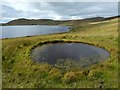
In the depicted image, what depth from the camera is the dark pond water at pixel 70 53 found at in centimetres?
3859

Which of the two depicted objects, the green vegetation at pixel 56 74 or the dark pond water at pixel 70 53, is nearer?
the green vegetation at pixel 56 74

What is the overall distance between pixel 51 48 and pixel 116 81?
18150mm

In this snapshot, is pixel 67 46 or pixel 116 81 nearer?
pixel 116 81

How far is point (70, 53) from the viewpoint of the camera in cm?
4234

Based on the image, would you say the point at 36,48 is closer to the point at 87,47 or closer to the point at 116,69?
the point at 87,47

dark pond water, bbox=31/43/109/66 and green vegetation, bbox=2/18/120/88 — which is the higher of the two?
dark pond water, bbox=31/43/109/66

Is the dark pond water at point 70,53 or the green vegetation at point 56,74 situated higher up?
the dark pond water at point 70,53

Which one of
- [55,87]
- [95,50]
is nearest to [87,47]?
[95,50]

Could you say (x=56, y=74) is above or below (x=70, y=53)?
below

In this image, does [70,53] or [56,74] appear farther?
[70,53]

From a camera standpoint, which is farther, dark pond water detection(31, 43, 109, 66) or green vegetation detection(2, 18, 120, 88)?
dark pond water detection(31, 43, 109, 66)

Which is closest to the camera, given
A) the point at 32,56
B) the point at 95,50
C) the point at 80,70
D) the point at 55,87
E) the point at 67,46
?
the point at 55,87

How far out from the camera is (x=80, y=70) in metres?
33.9

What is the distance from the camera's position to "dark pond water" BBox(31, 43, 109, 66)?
38.6 m
